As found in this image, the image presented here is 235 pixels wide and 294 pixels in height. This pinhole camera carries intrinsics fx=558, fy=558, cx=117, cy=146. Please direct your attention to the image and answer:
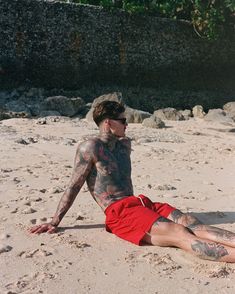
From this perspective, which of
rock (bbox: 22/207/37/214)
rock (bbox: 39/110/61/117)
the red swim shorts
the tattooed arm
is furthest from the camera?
rock (bbox: 39/110/61/117)

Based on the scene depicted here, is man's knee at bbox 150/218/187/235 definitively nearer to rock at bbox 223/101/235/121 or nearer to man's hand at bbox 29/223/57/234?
man's hand at bbox 29/223/57/234

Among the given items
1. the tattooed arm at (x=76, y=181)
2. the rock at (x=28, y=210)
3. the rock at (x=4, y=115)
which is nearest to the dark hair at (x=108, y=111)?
the tattooed arm at (x=76, y=181)

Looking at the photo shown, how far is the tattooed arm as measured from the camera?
4.23 m

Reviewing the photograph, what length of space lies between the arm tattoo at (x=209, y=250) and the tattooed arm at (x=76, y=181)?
104 cm

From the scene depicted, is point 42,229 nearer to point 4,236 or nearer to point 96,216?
point 4,236

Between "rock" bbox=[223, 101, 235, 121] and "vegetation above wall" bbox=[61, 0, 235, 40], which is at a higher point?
"vegetation above wall" bbox=[61, 0, 235, 40]

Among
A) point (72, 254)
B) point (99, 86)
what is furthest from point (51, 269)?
point (99, 86)

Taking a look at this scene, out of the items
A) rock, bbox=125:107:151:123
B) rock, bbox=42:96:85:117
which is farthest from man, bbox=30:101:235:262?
rock, bbox=42:96:85:117

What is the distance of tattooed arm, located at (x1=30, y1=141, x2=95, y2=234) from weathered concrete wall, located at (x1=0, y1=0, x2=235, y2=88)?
10114mm

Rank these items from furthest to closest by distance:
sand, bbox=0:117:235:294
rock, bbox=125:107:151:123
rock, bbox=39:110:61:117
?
rock, bbox=125:107:151:123 → rock, bbox=39:110:61:117 → sand, bbox=0:117:235:294

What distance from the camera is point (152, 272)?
351cm

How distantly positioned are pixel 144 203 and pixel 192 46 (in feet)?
46.4

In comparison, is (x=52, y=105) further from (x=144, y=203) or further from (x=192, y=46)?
(x=144, y=203)

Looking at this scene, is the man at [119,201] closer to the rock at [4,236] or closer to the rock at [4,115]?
the rock at [4,236]
